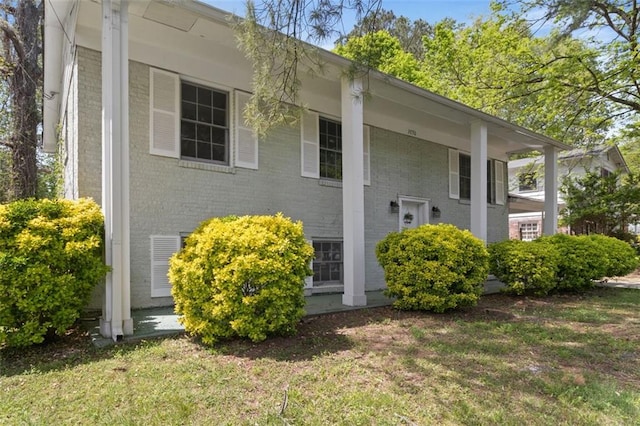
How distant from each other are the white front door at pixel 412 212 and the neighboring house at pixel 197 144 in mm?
59

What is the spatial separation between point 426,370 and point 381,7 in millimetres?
3973

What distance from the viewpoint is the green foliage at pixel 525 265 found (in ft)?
28.4

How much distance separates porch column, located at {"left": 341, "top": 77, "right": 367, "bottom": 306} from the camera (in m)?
7.16

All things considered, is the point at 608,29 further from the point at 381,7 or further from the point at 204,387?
the point at 204,387

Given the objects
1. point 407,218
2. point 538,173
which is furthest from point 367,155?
point 538,173

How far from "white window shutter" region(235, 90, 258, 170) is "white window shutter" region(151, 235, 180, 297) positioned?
6.42 ft

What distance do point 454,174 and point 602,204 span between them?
914 centimetres

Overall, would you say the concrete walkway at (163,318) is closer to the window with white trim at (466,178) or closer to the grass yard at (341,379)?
the grass yard at (341,379)

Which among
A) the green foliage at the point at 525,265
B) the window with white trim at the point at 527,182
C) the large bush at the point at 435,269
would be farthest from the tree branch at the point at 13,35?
the window with white trim at the point at 527,182

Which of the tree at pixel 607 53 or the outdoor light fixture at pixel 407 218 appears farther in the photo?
the outdoor light fixture at pixel 407 218

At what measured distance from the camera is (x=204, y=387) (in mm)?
3600

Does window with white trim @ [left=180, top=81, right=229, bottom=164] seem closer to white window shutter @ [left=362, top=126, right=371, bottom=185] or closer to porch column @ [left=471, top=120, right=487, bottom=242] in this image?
white window shutter @ [left=362, top=126, right=371, bottom=185]

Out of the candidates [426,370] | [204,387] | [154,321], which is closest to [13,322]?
[154,321]

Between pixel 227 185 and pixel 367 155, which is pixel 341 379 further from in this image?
pixel 367 155
